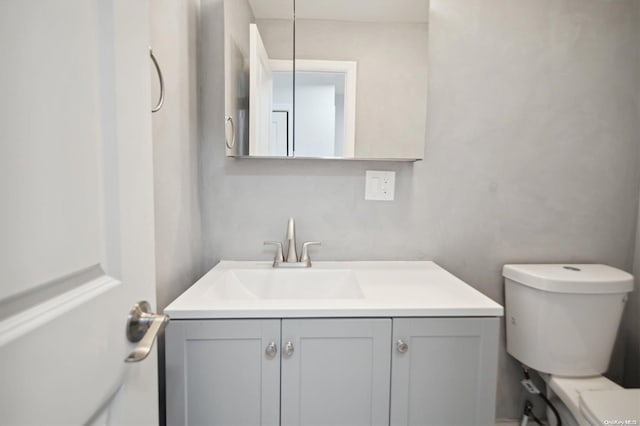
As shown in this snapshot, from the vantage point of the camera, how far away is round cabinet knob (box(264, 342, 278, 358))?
35.5 inches

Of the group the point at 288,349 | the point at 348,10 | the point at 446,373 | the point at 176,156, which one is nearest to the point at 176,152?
the point at 176,156

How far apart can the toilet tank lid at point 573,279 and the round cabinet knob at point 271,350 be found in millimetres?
1007

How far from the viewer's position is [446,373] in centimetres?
94

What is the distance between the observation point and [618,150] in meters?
1.43

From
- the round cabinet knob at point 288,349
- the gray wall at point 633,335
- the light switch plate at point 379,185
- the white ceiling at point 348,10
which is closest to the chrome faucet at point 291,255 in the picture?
the light switch plate at point 379,185

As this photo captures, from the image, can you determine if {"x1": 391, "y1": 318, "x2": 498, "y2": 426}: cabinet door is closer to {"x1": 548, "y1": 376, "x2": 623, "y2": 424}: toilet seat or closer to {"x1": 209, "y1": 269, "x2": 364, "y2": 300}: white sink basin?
{"x1": 209, "y1": 269, "x2": 364, "y2": 300}: white sink basin

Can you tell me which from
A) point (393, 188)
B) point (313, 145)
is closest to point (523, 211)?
point (393, 188)

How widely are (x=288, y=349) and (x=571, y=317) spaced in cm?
107

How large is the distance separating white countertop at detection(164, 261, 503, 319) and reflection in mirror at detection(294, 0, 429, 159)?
52 centimetres

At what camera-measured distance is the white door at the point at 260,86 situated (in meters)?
1.28

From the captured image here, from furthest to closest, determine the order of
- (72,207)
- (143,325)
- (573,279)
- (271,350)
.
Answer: (573,279), (271,350), (143,325), (72,207)

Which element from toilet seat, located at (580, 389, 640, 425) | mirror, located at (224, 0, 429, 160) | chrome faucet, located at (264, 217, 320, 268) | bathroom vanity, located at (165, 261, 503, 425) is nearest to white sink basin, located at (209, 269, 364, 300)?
chrome faucet, located at (264, 217, 320, 268)

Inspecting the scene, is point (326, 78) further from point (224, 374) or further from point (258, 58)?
point (224, 374)

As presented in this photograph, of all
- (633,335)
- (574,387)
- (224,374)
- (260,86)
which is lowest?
(574,387)
